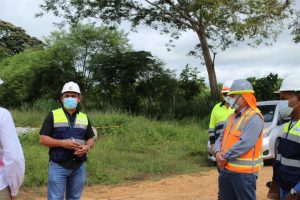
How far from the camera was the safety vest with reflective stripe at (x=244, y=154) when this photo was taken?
180 inches

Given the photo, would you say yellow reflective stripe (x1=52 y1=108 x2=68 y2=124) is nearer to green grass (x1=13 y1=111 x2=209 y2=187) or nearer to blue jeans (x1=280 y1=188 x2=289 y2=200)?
blue jeans (x1=280 y1=188 x2=289 y2=200)

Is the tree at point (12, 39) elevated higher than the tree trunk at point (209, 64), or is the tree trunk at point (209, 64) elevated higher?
the tree at point (12, 39)

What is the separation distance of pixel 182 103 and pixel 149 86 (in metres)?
1.66

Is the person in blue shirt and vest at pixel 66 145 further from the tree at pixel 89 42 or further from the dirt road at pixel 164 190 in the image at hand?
the tree at pixel 89 42

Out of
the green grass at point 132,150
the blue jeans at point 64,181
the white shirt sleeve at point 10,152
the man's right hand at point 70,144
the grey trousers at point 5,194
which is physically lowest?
the green grass at point 132,150

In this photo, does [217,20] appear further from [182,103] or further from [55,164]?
[55,164]

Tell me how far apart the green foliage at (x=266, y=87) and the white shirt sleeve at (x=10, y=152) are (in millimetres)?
19087

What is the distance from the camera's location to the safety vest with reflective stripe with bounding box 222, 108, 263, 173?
15.0 feet

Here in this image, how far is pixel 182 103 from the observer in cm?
2227

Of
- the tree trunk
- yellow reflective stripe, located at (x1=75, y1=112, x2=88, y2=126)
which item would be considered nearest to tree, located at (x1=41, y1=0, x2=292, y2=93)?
the tree trunk

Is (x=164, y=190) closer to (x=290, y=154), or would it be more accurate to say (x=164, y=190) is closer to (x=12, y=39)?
(x=290, y=154)

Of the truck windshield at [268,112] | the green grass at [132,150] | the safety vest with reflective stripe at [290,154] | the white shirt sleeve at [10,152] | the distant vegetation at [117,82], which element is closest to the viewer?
the white shirt sleeve at [10,152]

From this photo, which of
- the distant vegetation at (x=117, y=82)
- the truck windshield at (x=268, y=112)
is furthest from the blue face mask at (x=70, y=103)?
the distant vegetation at (x=117, y=82)

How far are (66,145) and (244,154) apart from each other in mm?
2023
